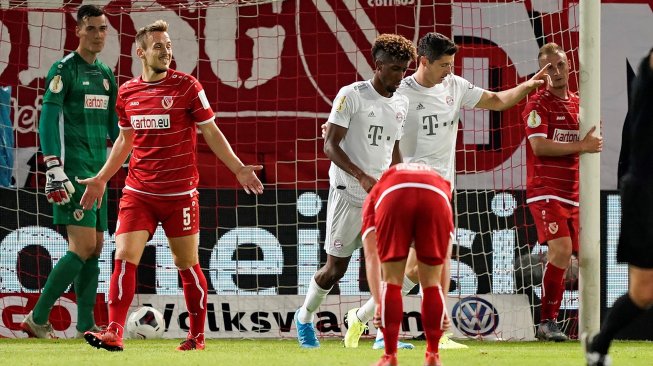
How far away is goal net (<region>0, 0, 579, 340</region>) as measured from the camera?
9.75m

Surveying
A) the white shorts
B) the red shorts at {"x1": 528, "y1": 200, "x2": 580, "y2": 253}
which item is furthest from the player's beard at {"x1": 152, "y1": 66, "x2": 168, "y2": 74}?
the red shorts at {"x1": 528, "y1": 200, "x2": 580, "y2": 253}

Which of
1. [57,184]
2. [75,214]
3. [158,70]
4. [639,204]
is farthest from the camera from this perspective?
[75,214]

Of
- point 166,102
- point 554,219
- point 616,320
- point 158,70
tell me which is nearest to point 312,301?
point 166,102

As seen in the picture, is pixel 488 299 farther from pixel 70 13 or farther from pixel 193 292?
pixel 70 13

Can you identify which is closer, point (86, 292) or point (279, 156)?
point (86, 292)

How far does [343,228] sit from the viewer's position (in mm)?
7645

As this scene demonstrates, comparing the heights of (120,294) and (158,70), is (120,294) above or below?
below

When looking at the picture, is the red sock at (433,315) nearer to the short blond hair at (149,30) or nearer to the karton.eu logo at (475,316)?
the short blond hair at (149,30)

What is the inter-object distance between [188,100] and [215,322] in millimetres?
2778

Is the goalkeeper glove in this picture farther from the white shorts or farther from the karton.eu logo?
the karton.eu logo

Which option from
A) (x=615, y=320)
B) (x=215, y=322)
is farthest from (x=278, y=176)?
(x=615, y=320)

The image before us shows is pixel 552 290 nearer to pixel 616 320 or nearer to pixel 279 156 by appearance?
pixel 279 156

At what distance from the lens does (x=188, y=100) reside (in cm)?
747

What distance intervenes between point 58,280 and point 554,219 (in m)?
3.66
